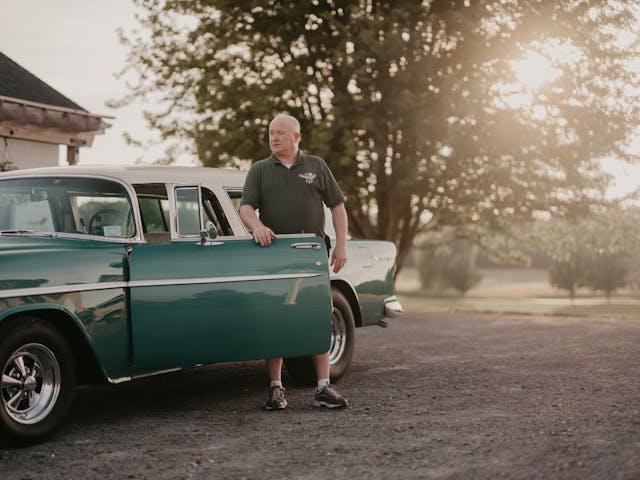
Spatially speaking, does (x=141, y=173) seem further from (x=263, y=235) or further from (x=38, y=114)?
(x=38, y=114)

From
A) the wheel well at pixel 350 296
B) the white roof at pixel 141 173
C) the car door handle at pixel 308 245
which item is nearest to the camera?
the white roof at pixel 141 173

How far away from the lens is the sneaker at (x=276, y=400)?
701 cm

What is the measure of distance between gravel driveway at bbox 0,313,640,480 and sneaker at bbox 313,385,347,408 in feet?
0.31

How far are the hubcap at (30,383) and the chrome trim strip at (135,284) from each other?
0.35 metres

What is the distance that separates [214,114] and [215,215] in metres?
14.6

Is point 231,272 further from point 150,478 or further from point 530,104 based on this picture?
point 530,104

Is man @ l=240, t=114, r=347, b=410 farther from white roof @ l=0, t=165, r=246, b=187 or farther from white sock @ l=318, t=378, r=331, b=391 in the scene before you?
white roof @ l=0, t=165, r=246, b=187

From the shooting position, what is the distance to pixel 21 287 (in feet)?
18.7

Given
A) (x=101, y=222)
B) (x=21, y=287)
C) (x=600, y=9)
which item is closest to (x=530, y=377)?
(x=101, y=222)

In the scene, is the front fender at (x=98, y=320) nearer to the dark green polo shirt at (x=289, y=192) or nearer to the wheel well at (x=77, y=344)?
the wheel well at (x=77, y=344)

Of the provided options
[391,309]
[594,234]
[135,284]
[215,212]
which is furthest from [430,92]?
[135,284]

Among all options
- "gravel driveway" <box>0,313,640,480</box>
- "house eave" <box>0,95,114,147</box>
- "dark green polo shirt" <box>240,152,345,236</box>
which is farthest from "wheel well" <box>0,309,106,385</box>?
"house eave" <box>0,95,114,147</box>

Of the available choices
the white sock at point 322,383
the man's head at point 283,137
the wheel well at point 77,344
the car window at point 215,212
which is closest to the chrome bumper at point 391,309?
the white sock at point 322,383

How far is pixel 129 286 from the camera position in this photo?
20.5 feet
